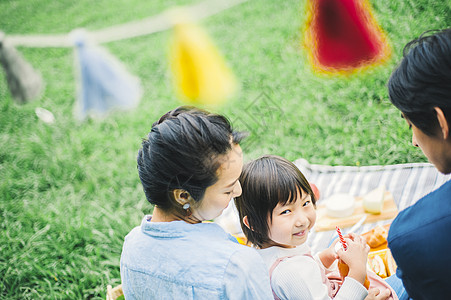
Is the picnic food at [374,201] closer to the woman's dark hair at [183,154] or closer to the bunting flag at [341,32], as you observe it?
the bunting flag at [341,32]

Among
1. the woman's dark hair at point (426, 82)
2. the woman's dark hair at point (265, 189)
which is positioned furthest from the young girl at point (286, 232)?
the woman's dark hair at point (426, 82)

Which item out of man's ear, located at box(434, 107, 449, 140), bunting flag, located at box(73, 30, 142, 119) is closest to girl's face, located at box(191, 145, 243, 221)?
man's ear, located at box(434, 107, 449, 140)

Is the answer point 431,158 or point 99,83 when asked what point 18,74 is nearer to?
point 99,83

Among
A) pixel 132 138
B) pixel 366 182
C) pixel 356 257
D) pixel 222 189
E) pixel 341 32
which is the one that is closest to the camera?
pixel 222 189

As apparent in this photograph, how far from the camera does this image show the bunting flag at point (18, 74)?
364 centimetres

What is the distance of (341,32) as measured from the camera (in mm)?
2727

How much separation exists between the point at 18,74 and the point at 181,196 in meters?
3.39

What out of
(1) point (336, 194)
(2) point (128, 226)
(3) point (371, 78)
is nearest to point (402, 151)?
(1) point (336, 194)

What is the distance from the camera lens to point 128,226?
10.7 ft

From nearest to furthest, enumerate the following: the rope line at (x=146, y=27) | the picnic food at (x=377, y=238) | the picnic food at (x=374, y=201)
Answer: the picnic food at (x=377, y=238)
the picnic food at (x=374, y=201)
the rope line at (x=146, y=27)

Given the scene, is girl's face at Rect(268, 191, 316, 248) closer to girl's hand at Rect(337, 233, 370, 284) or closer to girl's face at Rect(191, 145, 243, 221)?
girl's hand at Rect(337, 233, 370, 284)

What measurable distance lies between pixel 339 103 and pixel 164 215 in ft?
9.49

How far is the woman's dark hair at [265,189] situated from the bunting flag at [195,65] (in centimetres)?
148

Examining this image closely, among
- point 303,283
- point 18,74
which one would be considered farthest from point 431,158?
point 18,74
